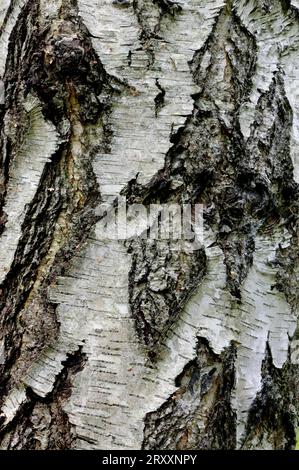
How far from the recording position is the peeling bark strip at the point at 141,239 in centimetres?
104

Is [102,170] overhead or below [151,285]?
overhead

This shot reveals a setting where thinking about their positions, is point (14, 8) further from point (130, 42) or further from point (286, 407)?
point (286, 407)

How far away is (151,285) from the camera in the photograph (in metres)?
1.04

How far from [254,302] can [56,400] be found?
347mm

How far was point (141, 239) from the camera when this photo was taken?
3.46ft

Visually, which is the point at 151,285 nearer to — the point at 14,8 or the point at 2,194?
the point at 2,194

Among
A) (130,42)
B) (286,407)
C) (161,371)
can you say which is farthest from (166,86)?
(286,407)

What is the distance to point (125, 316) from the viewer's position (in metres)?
1.04

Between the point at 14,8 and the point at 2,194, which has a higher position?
the point at 14,8

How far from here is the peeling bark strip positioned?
104cm
